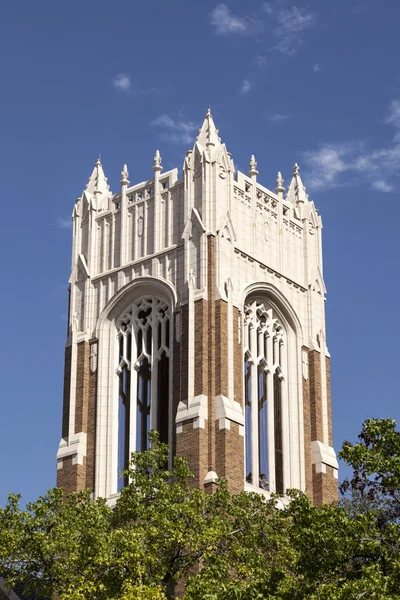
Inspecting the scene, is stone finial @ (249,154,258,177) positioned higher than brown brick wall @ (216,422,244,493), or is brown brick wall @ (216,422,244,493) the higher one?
stone finial @ (249,154,258,177)

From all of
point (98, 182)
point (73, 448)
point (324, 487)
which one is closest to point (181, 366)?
point (73, 448)

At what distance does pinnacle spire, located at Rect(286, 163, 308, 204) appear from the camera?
58281mm

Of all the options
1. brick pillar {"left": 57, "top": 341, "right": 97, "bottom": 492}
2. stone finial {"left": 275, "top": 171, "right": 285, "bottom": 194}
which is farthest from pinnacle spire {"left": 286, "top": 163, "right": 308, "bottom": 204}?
brick pillar {"left": 57, "top": 341, "right": 97, "bottom": 492}

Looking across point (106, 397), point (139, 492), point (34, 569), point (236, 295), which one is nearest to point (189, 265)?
point (236, 295)

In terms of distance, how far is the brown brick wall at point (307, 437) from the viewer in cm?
5266

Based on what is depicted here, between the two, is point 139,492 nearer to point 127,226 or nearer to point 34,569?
point 34,569

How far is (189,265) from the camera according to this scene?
52.0 meters

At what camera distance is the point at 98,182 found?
57.9 meters

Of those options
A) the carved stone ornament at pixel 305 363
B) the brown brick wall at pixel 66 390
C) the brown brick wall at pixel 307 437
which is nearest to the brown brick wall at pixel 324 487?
the brown brick wall at pixel 307 437

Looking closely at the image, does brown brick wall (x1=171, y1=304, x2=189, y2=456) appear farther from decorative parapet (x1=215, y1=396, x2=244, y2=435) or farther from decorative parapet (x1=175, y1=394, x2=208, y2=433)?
decorative parapet (x1=215, y1=396, x2=244, y2=435)

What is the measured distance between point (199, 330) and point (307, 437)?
245 inches

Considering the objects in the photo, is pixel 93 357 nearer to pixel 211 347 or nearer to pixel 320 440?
pixel 211 347

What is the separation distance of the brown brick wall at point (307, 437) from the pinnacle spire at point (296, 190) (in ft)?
21.5

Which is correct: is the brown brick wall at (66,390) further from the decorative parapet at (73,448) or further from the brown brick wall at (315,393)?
the brown brick wall at (315,393)
